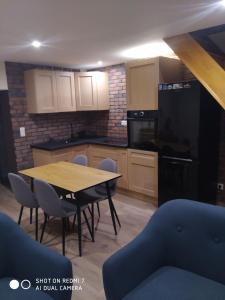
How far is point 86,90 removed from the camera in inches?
184

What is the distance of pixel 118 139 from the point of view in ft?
15.2

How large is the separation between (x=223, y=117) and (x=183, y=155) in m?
0.85

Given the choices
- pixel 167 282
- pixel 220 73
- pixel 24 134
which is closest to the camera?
pixel 167 282

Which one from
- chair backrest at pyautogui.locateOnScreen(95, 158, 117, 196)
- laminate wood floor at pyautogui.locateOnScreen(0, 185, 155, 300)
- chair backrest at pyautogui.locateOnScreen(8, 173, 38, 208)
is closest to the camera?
laminate wood floor at pyautogui.locateOnScreen(0, 185, 155, 300)

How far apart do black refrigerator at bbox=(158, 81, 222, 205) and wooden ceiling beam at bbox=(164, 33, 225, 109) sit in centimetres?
21

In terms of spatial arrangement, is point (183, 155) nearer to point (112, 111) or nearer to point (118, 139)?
point (118, 139)

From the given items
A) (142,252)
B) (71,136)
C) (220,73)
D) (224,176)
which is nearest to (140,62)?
(220,73)

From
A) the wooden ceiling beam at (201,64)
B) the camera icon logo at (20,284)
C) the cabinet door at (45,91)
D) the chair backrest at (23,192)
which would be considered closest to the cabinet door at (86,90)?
the cabinet door at (45,91)

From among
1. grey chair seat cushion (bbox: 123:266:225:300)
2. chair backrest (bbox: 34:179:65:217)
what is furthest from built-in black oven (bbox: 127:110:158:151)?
grey chair seat cushion (bbox: 123:266:225:300)

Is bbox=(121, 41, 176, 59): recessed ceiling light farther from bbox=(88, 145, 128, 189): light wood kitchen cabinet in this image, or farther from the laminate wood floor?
the laminate wood floor

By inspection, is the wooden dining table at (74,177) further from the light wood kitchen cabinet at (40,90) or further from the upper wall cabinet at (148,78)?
the light wood kitchen cabinet at (40,90)

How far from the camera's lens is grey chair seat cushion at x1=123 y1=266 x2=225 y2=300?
1.30 meters

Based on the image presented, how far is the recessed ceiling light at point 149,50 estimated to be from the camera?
318 cm

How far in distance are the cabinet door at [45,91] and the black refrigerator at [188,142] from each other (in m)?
2.09
